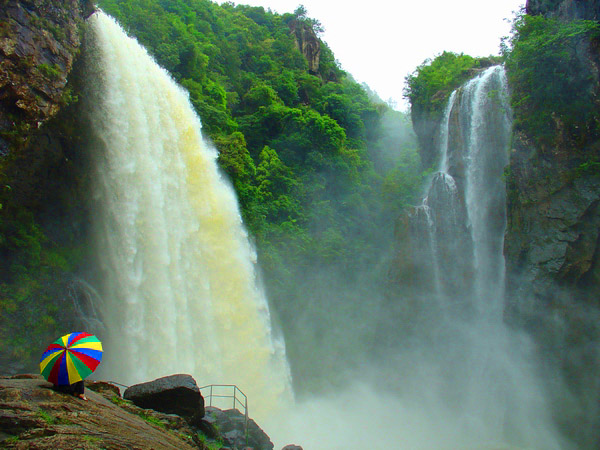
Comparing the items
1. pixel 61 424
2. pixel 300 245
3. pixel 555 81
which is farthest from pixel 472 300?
pixel 61 424

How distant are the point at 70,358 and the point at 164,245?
9.23m

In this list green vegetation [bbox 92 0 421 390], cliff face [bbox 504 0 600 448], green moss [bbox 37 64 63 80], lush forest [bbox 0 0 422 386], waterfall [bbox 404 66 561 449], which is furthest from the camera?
green vegetation [bbox 92 0 421 390]

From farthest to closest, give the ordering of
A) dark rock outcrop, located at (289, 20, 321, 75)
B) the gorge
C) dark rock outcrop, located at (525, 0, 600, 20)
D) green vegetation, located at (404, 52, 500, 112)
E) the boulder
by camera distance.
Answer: dark rock outcrop, located at (289, 20, 321, 75) → green vegetation, located at (404, 52, 500, 112) → dark rock outcrop, located at (525, 0, 600, 20) → the gorge → the boulder

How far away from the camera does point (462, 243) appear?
2158cm

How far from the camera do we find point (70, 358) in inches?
214

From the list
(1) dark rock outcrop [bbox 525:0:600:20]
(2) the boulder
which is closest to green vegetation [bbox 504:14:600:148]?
(1) dark rock outcrop [bbox 525:0:600:20]

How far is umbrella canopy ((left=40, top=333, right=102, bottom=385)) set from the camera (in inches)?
213

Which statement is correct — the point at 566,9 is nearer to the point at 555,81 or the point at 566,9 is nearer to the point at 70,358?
the point at 555,81

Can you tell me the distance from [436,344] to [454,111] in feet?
42.8

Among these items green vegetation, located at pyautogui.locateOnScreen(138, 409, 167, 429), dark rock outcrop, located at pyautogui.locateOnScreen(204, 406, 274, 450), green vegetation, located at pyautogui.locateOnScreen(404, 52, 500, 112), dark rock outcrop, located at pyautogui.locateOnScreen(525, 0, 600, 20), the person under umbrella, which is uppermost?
green vegetation, located at pyautogui.locateOnScreen(404, 52, 500, 112)

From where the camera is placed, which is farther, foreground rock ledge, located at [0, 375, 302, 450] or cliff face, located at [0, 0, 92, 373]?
cliff face, located at [0, 0, 92, 373]

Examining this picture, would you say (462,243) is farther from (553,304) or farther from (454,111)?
(454,111)

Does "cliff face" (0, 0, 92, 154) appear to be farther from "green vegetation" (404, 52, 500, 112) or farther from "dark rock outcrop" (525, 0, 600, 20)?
"green vegetation" (404, 52, 500, 112)

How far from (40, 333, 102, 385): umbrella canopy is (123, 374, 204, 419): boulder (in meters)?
4.07
